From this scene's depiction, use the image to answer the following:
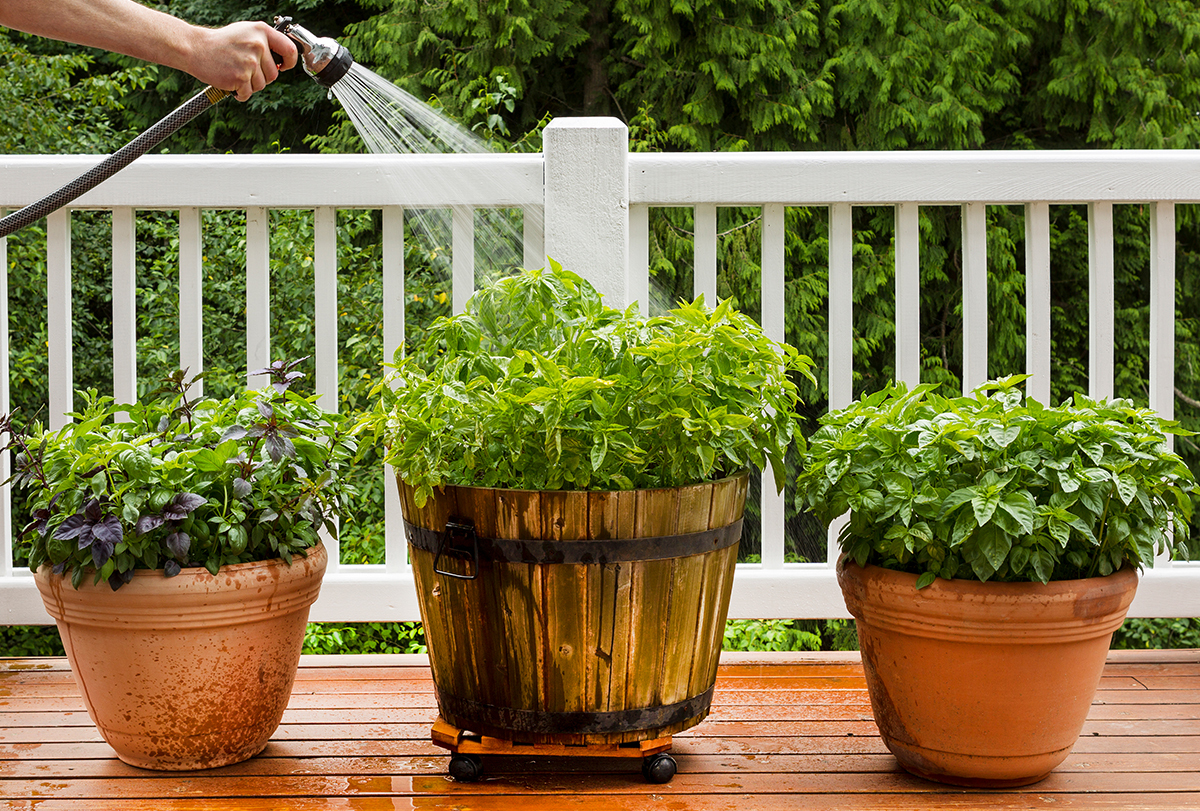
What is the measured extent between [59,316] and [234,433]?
81 centimetres

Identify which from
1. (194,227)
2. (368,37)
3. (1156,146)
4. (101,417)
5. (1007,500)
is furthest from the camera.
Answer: (368,37)

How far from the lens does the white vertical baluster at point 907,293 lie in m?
2.26

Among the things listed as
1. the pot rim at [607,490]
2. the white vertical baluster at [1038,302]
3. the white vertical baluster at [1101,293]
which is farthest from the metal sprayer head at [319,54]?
the white vertical baluster at [1101,293]

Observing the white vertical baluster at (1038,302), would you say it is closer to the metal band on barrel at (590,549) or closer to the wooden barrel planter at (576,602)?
the wooden barrel planter at (576,602)

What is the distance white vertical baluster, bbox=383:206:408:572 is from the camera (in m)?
2.25

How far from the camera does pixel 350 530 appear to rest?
4.90m

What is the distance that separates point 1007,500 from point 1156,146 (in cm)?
575

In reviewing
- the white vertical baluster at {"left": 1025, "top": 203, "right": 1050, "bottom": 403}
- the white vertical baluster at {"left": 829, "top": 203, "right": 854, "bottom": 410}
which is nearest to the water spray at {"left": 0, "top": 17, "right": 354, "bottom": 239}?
the white vertical baluster at {"left": 829, "top": 203, "right": 854, "bottom": 410}

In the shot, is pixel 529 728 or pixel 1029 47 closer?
pixel 529 728

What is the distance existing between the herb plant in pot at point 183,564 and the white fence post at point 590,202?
66cm

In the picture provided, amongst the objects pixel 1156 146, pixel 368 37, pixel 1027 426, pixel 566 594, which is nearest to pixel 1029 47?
pixel 1156 146

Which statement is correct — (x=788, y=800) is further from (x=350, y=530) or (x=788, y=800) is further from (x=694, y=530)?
(x=350, y=530)

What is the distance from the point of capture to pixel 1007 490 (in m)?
1.58

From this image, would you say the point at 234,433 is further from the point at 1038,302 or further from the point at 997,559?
the point at 1038,302
